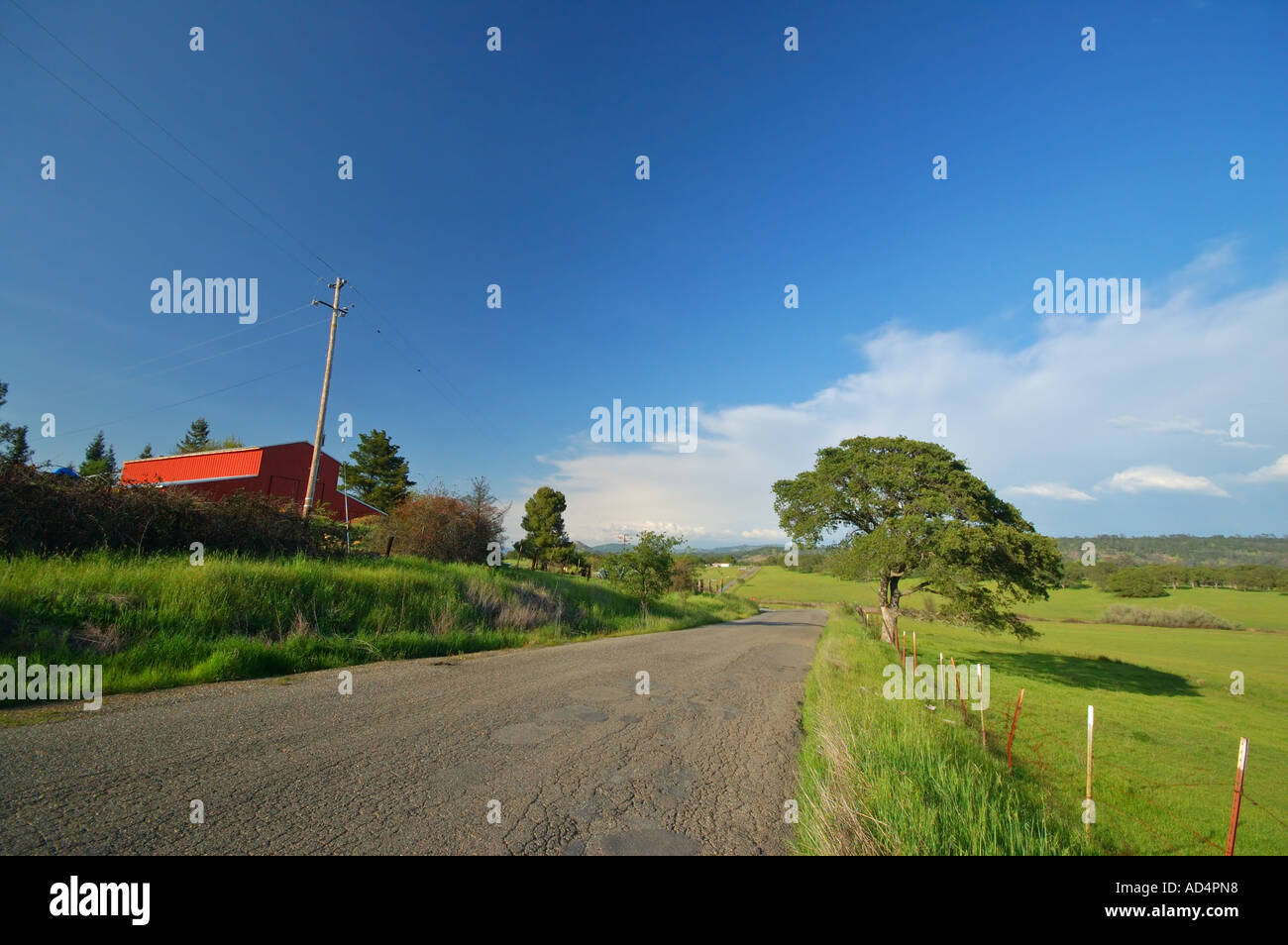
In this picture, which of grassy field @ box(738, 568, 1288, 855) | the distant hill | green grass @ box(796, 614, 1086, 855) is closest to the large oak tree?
grassy field @ box(738, 568, 1288, 855)

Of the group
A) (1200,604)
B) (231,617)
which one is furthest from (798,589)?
(231,617)

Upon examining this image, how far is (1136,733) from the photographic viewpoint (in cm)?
1259

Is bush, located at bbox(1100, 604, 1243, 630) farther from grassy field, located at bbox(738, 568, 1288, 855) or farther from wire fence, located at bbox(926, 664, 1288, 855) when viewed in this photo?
wire fence, located at bbox(926, 664, 1288, 855)

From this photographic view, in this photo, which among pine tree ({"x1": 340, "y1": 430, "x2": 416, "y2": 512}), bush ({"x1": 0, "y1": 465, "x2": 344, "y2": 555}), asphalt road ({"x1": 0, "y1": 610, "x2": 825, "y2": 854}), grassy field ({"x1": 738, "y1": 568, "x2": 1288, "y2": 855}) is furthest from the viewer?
pine tree ({"x1": 340, "y1": 430, "x2": 416, "y2": 512})

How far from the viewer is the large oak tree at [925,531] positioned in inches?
684

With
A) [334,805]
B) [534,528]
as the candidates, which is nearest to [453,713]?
[334,805]

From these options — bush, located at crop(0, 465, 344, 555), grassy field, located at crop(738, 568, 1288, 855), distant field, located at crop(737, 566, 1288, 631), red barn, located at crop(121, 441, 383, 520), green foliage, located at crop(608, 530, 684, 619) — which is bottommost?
distant field, located at crop(737, 566, 1288, 631)

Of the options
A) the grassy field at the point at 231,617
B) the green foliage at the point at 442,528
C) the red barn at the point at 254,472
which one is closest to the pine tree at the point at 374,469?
the red barn at the point at 254,472

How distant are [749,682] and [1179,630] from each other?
56.3m

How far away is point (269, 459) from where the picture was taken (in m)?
27.0

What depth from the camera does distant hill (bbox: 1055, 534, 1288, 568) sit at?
99175 mm

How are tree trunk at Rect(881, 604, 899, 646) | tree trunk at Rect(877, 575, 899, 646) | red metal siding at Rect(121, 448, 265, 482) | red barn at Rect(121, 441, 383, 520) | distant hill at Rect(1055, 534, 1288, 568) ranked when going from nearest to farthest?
tree trunk at Rect(877, 575, 899, 646) → tree trunk at Rect(881, 604, 899, 646) → red barn at Rect(121, 441, 383, 520) → red metal siding at Rect(121, 448, 265, 482) → distant hill at Rect(1055, 534, 1288, 568)

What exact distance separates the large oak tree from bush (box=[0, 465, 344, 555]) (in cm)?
1955
